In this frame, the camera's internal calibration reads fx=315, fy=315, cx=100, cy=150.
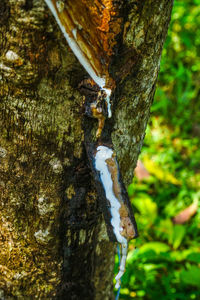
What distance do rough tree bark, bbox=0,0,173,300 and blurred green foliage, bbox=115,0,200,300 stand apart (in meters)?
0.43

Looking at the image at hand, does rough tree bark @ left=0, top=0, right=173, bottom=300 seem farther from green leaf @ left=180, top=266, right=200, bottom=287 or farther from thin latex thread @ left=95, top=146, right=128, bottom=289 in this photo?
green leaf @ left=180, top=266, right=200, bottom=287

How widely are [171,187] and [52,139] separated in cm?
189

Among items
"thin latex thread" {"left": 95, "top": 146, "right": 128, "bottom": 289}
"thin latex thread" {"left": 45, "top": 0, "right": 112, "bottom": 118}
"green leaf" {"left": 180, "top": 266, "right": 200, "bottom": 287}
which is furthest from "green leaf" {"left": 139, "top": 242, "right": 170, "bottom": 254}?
"thin latex thread" {"left": 45, "top": 0, "right": 112, "bottom": 118}

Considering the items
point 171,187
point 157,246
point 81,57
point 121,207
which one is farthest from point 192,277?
point 81,57

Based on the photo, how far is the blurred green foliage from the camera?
178cm

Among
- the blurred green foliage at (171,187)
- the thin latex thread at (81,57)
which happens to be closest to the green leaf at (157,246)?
the blurred green foliage at (171,187)

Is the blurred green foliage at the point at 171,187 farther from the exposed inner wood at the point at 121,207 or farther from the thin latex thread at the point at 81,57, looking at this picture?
the thin latex thread at the point at 81,57

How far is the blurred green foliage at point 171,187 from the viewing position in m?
1.78

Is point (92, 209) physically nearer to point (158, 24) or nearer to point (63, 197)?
point (63, 197)

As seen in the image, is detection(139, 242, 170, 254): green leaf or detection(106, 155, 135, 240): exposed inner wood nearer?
detection(106, 155, 135, 240): exposed inner wood

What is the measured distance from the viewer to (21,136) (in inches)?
30.2

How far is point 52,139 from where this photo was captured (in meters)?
0.77

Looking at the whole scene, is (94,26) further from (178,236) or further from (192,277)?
(178,236)

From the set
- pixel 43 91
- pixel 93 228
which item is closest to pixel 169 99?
pixel 93 228
